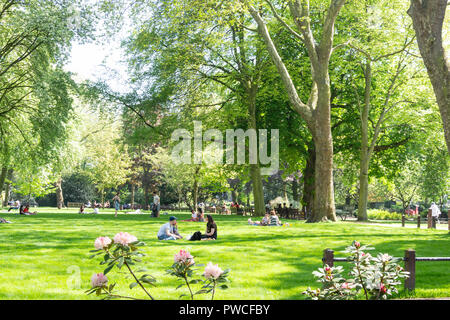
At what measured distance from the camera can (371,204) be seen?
7519 centimetres

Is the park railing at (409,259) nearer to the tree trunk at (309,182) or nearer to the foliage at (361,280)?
the foliage at (361,280)

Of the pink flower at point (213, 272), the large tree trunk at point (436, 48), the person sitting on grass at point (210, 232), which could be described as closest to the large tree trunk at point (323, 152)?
the person sitting on grass at point (210, 232)

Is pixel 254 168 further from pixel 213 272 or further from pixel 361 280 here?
pixel 213 272

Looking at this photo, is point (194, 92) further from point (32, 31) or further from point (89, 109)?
point (32, 31)

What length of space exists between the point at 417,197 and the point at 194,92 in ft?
145

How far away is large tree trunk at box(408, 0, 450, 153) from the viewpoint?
1002 centimetres

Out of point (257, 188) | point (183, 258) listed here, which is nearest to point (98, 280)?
point (183, 258)

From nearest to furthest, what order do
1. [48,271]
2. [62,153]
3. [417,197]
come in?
[48,271]
[62,153]
[417,197]

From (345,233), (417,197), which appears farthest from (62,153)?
(417,197)

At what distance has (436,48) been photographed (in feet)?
33.1

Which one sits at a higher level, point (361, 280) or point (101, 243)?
point (101, 243)

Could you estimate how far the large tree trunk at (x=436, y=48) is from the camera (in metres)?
10.0

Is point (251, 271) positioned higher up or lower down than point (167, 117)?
lower down

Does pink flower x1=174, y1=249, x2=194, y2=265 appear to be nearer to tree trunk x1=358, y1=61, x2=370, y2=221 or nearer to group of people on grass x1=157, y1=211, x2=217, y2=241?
group of people on grass x1=157, y1=211, x2=217, y2=241
